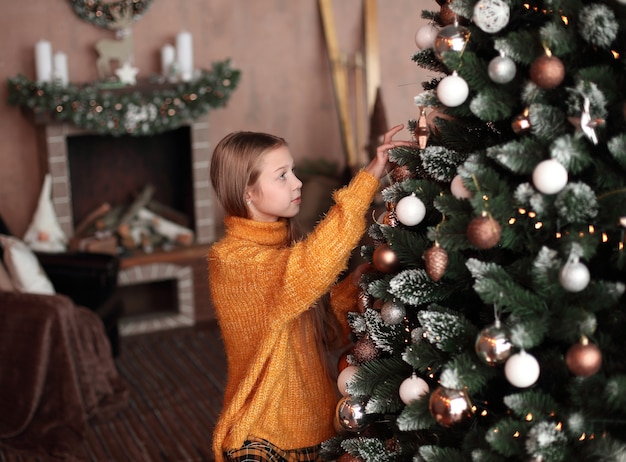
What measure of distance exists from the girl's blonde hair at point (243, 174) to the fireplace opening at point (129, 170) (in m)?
2.92

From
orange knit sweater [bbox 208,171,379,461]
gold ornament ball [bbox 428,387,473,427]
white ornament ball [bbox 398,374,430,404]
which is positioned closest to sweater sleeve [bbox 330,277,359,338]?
orange knit sweater [bbox 208,171,379,461]

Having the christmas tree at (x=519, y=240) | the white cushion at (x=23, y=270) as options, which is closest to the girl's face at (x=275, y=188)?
the christmas tree at (x=519, y=240)

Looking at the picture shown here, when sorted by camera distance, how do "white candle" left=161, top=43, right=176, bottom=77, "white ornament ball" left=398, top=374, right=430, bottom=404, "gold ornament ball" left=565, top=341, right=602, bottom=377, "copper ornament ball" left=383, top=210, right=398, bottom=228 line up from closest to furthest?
"gold ornament ball" left=565, top=341, right=602, bottom=377 → "white ornament ball" left=398, top=374, right=430, bottom=404 → "copper ornament ball" left=383, top=210, right=398, bottom=228 → "white candle" left=161, top=43, right=176, bottom=77

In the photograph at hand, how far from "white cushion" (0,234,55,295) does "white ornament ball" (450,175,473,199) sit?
2.74 metres

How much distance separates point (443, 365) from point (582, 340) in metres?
0.28

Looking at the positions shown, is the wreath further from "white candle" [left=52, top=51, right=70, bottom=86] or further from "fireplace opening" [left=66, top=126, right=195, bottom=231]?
"fireplace opening" [left=66, top=126, right=195, bottom=231]

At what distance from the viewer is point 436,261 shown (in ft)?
4.78

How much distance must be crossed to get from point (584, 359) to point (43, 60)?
12.6 ft

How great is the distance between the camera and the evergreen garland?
4.32m

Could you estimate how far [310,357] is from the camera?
200cm

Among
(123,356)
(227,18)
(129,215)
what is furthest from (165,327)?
(227,18)

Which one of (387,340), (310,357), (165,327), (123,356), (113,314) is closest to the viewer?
(387,340)

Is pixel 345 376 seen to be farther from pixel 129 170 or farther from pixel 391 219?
pixel 129 170

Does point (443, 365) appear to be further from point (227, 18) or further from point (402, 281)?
point (227, 18)
